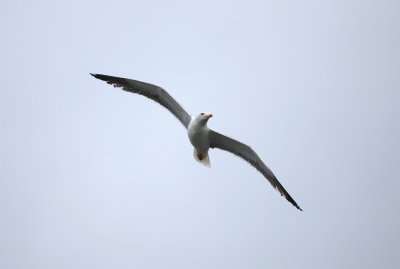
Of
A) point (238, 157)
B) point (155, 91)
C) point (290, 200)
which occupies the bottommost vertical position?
point (290, 200)

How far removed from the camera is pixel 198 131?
14.6 m

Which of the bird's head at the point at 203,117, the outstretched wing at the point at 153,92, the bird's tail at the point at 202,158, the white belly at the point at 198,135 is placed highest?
the outstretched wing at the point at 153,92

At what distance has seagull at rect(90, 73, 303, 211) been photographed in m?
14.6

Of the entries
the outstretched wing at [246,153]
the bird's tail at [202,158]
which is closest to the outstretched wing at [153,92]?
the bird's tail at [202,158]

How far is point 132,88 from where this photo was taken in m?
14.9

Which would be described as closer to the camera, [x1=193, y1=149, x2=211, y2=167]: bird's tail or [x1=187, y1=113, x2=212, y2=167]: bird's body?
[x1=187, y1=113, x2=212, y2=167]: bird's body

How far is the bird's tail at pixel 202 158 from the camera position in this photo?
15.2 meters

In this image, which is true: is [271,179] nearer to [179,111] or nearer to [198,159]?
[198,159]

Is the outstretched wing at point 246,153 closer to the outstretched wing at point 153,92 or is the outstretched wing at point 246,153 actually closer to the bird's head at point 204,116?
the bird's head at point 204,116

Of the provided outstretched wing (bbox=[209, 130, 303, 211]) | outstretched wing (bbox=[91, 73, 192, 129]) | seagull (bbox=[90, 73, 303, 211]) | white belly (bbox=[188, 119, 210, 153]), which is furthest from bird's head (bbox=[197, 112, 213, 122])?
outstretched wing (bbox=[209, 130, 303, 211])

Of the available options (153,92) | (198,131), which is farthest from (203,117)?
(153,92)

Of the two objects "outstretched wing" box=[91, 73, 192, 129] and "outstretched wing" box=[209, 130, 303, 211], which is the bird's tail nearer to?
"outstretched wing" box=[209, 130, 303, 211]

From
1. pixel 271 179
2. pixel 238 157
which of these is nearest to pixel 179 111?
pixel 238 157

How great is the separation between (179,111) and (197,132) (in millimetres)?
771
